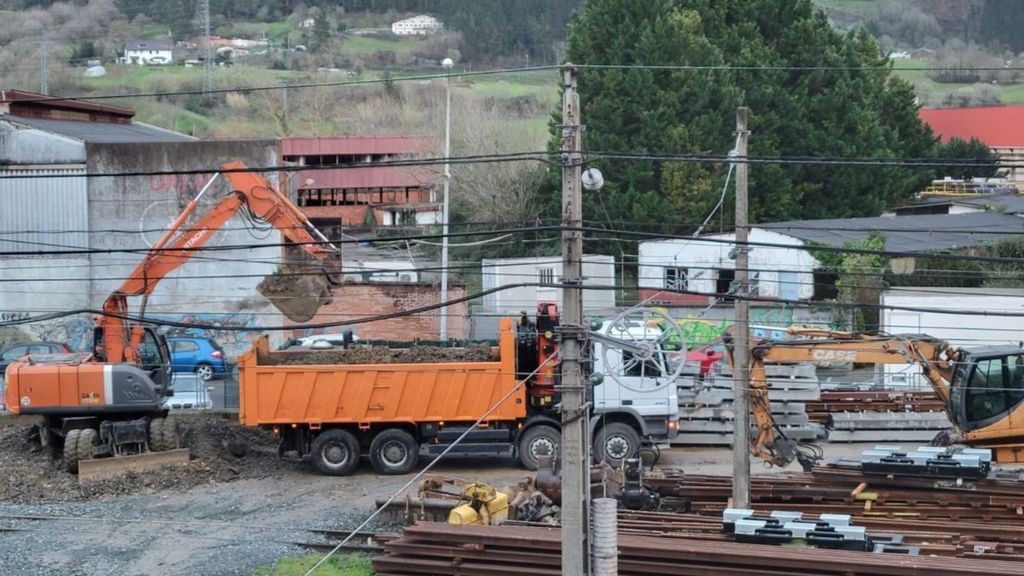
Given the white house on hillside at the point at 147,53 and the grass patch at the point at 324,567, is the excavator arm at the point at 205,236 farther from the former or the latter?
the white house on hillside at the point at 147,53

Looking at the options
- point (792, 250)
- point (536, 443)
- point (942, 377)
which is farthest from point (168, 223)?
point (942, 377)

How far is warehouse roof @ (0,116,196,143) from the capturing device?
1331 inches

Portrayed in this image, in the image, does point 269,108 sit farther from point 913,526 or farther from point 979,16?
point 979,16

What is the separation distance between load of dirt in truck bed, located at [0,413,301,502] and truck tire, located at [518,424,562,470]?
4324 mm

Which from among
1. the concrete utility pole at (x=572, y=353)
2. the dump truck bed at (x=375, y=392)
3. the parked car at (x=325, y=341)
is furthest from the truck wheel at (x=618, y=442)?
the concrete utility pole at (x=572, y=353)

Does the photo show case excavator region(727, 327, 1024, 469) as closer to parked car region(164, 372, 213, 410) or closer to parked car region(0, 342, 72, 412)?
parked car region(164, 372, 213, 410)

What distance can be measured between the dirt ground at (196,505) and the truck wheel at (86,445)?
1.75 feet

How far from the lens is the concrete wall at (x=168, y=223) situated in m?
33.3

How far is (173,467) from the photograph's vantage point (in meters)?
21.9

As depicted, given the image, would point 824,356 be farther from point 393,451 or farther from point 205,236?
point 205,236

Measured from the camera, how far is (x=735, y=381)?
16125 millimetres

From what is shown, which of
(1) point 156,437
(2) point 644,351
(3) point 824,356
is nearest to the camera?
(2) point 644,351

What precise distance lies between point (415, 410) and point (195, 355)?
11.9 m

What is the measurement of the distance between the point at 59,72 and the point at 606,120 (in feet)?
206
